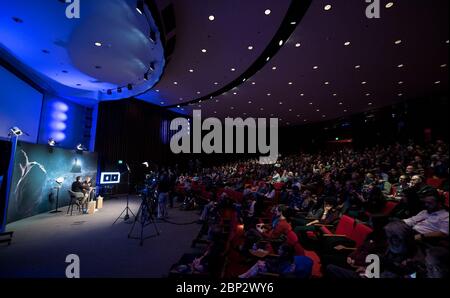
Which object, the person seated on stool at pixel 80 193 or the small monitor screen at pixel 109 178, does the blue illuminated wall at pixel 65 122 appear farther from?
the person seated on stool at pixel 80 193

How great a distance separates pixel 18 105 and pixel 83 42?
12.3 feet

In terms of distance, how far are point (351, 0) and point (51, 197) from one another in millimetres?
10658

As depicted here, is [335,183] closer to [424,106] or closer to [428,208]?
[428,208]

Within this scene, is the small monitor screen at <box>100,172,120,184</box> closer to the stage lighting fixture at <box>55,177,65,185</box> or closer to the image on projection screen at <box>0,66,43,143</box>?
the stage lighting fixture at <box>55,177,65,185</box>

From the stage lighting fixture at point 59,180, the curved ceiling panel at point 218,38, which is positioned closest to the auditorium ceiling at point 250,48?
the curved ceiling panel at point 218,38

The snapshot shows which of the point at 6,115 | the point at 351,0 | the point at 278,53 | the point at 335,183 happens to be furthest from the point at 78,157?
the point at 351,0

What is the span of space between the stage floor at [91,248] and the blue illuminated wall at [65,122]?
4.31 metres

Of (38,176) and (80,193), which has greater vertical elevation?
(38,176)

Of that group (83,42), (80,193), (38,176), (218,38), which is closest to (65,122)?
(38,176)

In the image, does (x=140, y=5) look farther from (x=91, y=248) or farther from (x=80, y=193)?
(x=80, y=193)

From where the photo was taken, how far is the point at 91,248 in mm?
4047

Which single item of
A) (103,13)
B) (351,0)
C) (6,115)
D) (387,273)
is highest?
(351,0)

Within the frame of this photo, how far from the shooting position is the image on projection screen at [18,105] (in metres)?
6.13

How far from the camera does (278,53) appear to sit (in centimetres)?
702
